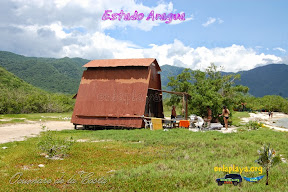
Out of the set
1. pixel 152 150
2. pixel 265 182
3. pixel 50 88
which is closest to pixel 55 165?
pixel 152 150

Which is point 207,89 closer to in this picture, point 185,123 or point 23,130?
point 185,123

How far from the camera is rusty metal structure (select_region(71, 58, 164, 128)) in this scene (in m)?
20.0

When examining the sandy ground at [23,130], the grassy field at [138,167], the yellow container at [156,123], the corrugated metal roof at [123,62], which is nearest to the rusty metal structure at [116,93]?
the corrugated metal roof at [123,62]

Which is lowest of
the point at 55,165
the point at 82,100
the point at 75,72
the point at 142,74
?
the point at 55,165

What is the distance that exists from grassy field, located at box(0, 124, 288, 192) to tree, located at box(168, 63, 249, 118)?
1052 cm

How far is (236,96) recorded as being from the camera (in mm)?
25875

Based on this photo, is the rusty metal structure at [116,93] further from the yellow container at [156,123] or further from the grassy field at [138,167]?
the grassy field at [138,167]

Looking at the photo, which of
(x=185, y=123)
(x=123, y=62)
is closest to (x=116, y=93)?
(x=123, y=62)

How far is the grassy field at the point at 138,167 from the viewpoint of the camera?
632 centimetres

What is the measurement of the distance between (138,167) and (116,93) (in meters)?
13.3

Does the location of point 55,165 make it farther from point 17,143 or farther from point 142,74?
point 142,74

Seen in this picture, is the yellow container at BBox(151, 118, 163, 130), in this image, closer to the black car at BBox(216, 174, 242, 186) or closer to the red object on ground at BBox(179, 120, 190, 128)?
the red object on ground at BBox(179, 120, 190, 128)

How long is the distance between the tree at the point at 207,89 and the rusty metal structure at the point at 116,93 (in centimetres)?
420

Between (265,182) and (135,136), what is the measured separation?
366 inches
